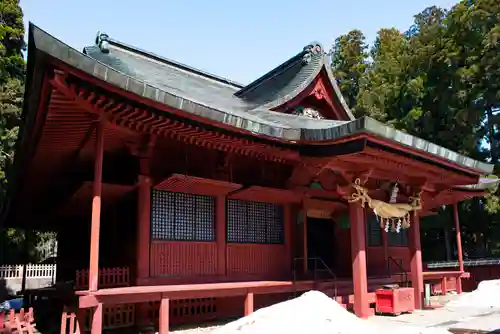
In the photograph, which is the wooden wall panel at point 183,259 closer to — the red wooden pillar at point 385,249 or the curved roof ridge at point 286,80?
the curved roof ridge at point 286,80

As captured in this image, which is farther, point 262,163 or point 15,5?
point 15,5

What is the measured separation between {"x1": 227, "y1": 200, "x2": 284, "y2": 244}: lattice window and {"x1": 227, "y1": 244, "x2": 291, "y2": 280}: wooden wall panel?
20cm

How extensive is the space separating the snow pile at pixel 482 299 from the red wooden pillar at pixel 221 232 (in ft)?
25.7

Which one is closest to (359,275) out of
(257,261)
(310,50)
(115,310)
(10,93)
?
(257,261)

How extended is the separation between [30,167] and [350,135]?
8818 mm

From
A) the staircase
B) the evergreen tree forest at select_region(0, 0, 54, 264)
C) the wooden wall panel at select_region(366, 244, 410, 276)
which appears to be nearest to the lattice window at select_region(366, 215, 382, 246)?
the wooden wall panel at select_region(366, 244, 410, 276)

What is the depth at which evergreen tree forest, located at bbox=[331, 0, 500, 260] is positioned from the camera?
2756 cm

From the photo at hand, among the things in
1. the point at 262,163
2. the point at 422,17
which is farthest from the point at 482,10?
the point at 262,163

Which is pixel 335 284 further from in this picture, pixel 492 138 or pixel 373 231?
pixel 492 138

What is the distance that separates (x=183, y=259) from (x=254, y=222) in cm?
260

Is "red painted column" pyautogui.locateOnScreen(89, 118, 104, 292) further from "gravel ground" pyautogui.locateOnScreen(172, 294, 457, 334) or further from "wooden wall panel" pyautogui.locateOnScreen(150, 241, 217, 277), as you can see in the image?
"gravel ground" pyautogui.locateOnScreen(172, 294, 457, 334)

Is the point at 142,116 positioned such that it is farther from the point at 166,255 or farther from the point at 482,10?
the point at 482,10

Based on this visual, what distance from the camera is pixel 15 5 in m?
31.4

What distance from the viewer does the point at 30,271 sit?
34375mm
